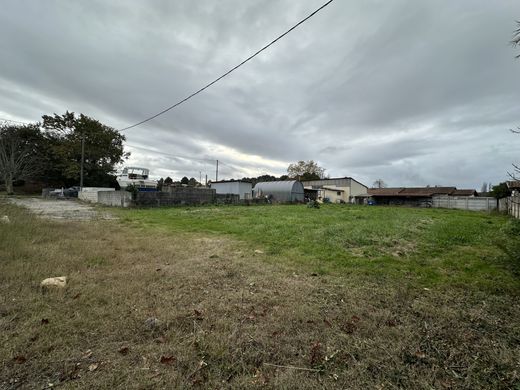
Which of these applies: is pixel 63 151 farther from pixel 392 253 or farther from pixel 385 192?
pixel 385 192

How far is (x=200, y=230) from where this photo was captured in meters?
8.83

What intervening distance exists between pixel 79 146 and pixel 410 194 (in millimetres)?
50921

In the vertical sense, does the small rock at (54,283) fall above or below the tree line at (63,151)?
below

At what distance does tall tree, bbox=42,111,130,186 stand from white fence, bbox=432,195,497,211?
45.4m

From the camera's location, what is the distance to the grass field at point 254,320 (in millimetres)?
1942

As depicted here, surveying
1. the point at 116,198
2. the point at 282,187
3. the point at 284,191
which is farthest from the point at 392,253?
the point at 282,187

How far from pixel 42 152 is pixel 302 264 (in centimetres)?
4288

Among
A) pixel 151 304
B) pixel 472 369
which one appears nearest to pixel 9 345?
pixel 151 304

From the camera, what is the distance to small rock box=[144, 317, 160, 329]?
8.45 feet

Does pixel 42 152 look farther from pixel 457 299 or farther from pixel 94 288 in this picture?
pixel 457 299

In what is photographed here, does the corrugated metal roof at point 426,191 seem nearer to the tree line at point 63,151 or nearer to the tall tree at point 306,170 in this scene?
the tall tree at point 306,170

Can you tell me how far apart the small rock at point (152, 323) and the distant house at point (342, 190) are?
39217mm

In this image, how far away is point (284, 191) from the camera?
Answer: 31984 mm

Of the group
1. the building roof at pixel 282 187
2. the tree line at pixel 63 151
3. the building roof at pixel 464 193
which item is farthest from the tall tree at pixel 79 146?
the building roof at pixel 464 193
